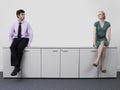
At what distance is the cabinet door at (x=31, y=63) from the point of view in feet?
17.1

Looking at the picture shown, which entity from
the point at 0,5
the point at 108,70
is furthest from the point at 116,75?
the point at 0,5

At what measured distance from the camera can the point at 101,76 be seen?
17.4 ft

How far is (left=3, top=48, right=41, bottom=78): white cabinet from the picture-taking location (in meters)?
5.21

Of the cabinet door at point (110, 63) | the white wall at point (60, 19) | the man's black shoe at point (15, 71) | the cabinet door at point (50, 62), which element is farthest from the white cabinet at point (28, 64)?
the cabinet door at point (110, 63)

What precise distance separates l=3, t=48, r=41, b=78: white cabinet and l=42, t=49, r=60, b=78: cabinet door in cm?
10

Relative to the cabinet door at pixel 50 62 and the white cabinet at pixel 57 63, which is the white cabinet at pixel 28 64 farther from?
the cabinet door at pixel 50 62

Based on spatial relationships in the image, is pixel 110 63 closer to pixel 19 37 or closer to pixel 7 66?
pixel 19 37

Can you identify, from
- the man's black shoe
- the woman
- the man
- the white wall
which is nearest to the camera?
the man's black shoe

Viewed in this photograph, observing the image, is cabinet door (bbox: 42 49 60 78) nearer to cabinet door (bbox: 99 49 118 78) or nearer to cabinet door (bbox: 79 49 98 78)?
cabinet door (bbox: 79 49 98 78)

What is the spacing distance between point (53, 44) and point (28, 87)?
1671 millimetres

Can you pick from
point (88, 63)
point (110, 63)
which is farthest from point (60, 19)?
point (110, 63)

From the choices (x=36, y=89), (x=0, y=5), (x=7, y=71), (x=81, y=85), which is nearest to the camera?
(x=36, y=89)

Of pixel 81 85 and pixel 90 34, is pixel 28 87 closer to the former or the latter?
pixel 81 85

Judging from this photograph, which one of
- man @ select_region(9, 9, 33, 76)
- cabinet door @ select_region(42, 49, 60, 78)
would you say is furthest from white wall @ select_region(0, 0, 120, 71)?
cabinet door @ select_region(42, 49, 60, 78)
